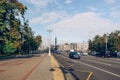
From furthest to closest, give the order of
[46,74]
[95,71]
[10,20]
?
[10,20]
[95,71]
[46,74]

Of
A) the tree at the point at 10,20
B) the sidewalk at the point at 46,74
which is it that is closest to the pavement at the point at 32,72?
the sidewalk at the point at 46,74

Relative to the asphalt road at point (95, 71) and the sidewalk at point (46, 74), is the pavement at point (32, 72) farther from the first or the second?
the asphalt road at point (95, 71)

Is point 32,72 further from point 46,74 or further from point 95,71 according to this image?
point 95,71

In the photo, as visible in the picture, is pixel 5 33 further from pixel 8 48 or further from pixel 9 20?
pixel 8 48

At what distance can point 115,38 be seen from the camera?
9112 centimetres

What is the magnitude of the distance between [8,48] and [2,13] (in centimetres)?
2701

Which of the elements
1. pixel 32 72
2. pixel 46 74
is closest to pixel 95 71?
pixel 46 74

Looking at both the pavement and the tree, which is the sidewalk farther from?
the tree

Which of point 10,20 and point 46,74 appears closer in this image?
point 46,74

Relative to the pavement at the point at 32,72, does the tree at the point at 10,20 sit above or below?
above

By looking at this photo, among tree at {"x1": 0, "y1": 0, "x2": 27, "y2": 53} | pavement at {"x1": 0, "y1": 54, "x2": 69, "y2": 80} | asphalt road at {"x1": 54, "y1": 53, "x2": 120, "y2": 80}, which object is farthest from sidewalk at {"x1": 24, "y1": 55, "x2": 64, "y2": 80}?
tree at {"x1": 0, "y1": 0, "x2": 27, "y2": 53}

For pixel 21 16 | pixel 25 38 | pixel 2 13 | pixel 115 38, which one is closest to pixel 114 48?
pixel 115 38

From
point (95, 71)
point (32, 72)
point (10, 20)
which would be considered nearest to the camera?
point (32, 72)

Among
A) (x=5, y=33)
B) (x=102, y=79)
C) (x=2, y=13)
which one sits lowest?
(x=102, y=79)
